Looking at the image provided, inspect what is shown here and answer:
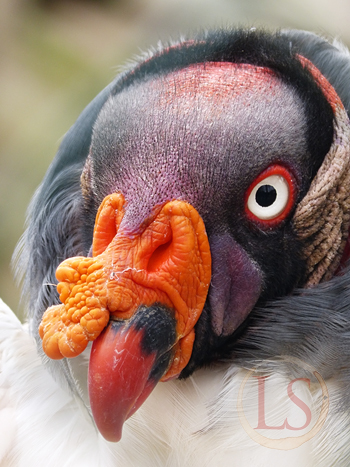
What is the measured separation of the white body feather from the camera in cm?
177

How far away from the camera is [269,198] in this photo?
180 centimetres

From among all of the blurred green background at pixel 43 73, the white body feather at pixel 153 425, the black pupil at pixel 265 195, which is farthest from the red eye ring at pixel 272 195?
the blurred green background at pixel 43 73

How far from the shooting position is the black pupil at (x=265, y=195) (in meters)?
1.80

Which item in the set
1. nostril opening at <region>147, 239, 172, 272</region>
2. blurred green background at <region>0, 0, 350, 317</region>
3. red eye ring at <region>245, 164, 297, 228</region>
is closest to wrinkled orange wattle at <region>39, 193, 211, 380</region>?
nostril opening at <region>147, 239, 172, 272</region>

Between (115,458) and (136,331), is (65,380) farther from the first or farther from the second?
(136,331)

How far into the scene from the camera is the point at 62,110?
585 cm

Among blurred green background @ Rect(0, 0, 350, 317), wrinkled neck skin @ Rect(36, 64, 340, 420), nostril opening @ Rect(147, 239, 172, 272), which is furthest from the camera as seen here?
blurred green background @ Rect(0, 0, 350, 317)

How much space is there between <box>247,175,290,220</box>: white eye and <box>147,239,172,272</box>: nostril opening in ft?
0.98

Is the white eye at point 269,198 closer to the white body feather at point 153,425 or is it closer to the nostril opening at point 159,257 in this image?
the nostril opening at point 159,257

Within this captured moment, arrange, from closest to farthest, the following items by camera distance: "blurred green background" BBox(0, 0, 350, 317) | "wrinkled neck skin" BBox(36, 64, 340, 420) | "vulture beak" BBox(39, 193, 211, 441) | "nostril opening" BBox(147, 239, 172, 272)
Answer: "vulture beak" BBox(39, 193, 211, 441) → "nostril opening" BBox(147, 239, 172, 272) → "wrinkled neck skin" BBox(36, 64, 340, 420) → "blurred green background" BBox(0, 0, 350, 317)

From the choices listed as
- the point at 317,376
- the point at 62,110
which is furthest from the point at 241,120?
the point at 62,110

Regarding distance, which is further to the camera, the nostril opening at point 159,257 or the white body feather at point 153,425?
the white body feather at point 153,425

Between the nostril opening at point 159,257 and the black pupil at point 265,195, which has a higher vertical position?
the black pupil at point 265,195

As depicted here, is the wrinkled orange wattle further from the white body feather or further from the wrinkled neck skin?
the white body feather
